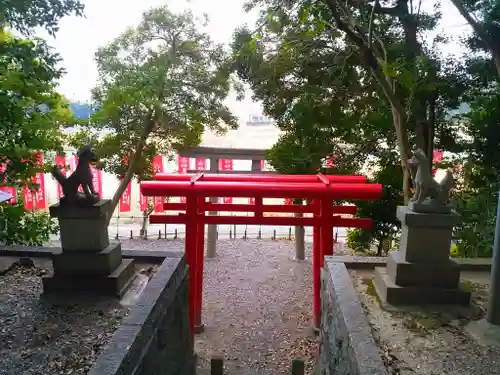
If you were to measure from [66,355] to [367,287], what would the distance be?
3.11 m

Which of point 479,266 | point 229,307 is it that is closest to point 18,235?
point 229,307

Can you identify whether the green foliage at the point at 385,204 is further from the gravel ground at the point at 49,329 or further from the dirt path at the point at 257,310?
the gravel ground at the point at 49,329

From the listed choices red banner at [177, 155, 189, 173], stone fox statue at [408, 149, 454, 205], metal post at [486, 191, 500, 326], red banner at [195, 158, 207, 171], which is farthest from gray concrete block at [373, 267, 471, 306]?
red banner at [177, 155, 189, 173]

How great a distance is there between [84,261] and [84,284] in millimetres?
242

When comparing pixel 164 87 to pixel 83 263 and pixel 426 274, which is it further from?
pixel 426 274

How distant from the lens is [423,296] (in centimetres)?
406

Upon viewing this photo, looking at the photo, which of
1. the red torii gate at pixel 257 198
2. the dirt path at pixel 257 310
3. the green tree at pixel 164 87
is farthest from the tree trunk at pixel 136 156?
the red torii gate at pixel 257 198

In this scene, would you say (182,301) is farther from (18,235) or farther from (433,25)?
(433,25)

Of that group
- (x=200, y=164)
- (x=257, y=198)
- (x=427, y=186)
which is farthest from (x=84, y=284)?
(x=200, y=164)

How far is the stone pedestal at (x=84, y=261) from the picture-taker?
162 inches

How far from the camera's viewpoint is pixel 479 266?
16.6 feet

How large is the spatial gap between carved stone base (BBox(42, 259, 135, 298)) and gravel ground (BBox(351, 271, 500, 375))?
8.57ft

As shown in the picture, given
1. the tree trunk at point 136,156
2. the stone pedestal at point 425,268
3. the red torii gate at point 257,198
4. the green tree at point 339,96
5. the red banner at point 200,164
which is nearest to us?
the stone pedestal at point 425,268

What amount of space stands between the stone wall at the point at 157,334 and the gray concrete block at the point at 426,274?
2486 millimetres
